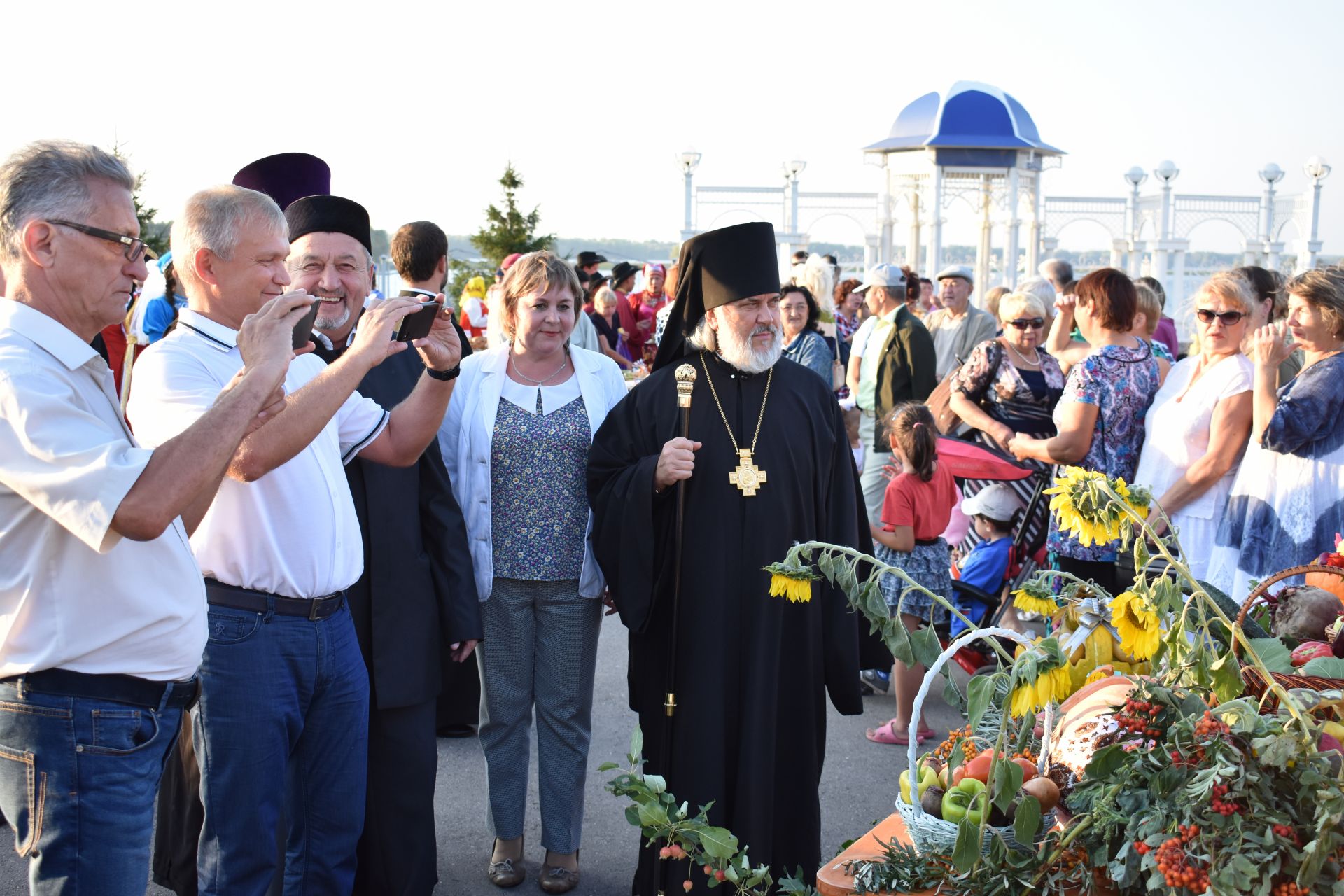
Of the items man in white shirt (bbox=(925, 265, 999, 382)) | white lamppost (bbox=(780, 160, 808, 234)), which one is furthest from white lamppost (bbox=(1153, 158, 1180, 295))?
man in white shirt (bbox=(925, 265, 999, 382))

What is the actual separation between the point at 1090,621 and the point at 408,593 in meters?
2.17

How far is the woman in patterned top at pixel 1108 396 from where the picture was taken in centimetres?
507

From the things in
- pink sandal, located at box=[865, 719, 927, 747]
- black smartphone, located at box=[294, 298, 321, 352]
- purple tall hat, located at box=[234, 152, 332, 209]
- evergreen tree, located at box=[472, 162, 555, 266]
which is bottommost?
pink sandal, located at box=[865, 719, 927, 747]

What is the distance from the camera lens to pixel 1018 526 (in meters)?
6.02

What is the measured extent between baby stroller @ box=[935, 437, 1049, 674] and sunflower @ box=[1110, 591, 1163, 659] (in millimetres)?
3847

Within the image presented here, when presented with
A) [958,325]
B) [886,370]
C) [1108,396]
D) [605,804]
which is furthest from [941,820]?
[958,325]

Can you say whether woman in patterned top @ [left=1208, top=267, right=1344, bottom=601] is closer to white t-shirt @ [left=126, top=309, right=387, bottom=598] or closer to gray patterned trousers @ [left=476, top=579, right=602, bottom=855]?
gray patterned trousers @ [left=476, top=579, right=602, bottom=855]

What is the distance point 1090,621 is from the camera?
2104 millimetres

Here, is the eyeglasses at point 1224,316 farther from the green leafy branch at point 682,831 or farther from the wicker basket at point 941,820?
the green leafy branch at point 682,831

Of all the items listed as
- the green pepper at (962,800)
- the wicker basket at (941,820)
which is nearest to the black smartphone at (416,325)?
the wicker basket at (941,820)

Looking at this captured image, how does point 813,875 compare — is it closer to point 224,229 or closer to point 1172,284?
point 224,229

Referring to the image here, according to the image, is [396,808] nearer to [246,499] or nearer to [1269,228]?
[246,499]

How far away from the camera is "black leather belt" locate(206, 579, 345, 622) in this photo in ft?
8.81

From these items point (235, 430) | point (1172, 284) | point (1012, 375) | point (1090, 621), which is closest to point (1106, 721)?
point (1090, 621)
